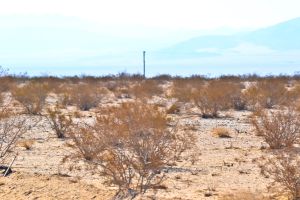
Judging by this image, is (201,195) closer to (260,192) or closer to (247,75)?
(260,192)

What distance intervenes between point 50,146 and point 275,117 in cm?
552

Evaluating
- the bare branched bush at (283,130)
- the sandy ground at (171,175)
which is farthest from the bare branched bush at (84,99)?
the bare branched bush at (283,130)

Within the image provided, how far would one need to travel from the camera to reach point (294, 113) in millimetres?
14352

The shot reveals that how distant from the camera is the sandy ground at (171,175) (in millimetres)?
9766

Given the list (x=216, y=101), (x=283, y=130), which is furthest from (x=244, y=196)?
(x=216, y=101)

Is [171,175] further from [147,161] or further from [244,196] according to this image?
[244,196]

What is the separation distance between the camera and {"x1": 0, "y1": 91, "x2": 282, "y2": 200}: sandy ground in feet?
32.0

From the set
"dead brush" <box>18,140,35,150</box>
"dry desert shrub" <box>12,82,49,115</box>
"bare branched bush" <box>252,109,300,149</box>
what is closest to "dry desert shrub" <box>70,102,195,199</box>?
"bare branched bush" <box>252,109,300,149</box>

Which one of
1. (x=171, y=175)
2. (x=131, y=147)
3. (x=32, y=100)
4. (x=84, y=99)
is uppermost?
(x=131, y=147)

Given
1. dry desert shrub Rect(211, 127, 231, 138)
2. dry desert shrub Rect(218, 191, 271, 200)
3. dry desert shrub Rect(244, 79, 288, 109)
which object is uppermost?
dry desert shrub Rect(244, 79, 288, 109)

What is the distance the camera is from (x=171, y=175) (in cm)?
1100

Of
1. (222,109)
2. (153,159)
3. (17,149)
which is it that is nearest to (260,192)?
(153,159)

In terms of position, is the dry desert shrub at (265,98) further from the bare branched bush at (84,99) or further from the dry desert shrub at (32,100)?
the dry desert shrub at (32,100)

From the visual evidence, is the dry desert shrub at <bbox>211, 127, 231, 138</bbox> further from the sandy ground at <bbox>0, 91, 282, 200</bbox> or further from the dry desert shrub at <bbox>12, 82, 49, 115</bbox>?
the dry desert shrub at <bbox>12, 82, 49, 115</bbox>
